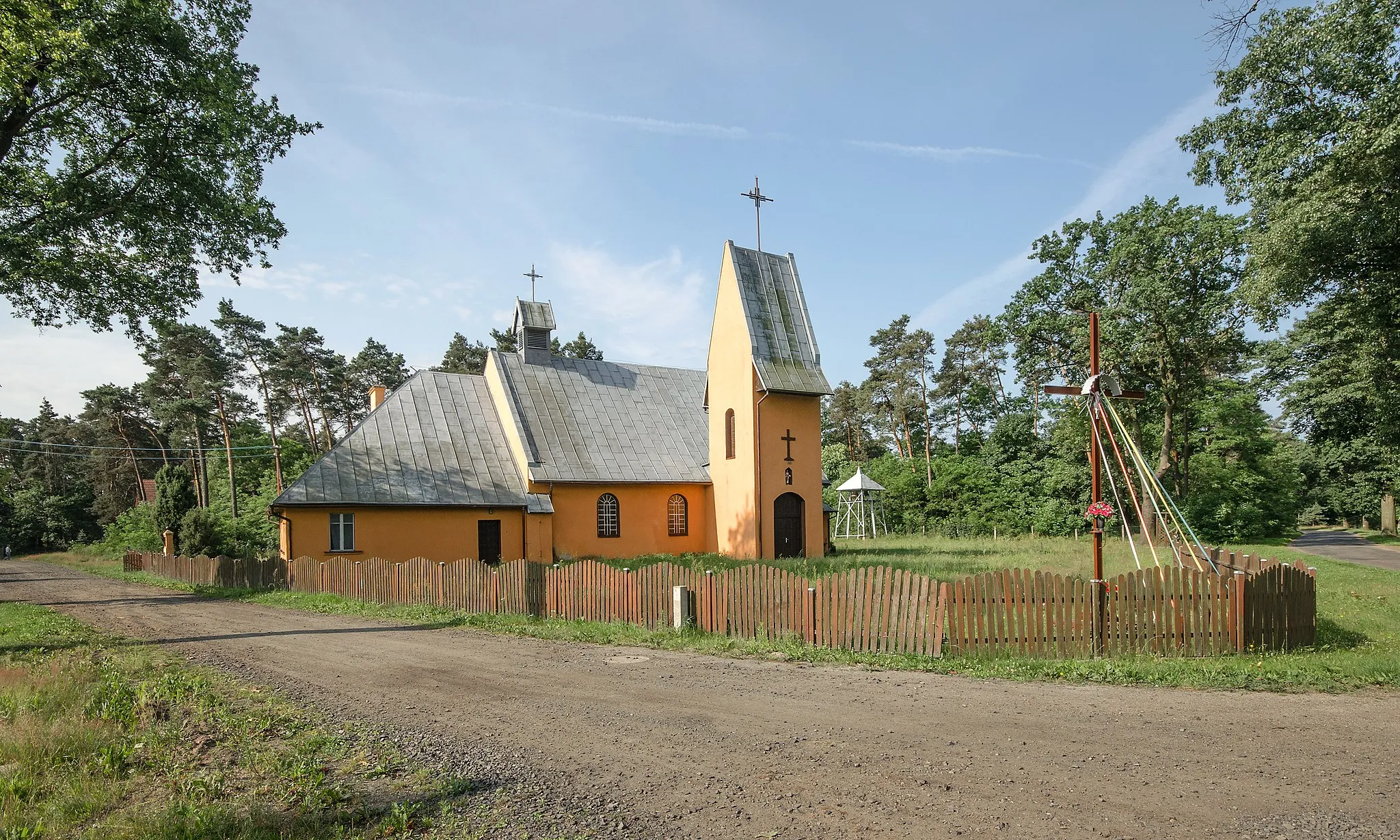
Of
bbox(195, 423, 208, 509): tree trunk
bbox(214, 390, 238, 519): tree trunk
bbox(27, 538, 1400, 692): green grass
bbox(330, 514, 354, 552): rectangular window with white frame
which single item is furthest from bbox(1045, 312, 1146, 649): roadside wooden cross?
bbox(195, 423, 208, 509): tree trunk

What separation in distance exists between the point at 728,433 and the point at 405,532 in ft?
34.2

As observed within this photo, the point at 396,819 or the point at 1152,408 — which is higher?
the point at 1152,408

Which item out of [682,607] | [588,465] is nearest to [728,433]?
[588,465]

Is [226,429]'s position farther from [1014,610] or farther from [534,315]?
[1014,610]

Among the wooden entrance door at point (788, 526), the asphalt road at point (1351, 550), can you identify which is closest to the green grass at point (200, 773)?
the wooden entrance door at point (788, 526)

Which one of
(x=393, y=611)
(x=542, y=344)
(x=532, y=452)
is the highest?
(x=542, y=344)

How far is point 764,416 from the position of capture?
2336 cm

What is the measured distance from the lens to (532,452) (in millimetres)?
24641

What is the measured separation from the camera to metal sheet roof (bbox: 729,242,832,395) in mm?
23578

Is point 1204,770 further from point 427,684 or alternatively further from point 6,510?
point 6,510

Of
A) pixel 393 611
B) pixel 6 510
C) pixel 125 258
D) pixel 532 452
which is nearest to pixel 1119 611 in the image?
pixel 393 611

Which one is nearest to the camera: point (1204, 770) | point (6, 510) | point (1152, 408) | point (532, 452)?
point (1204, 770)

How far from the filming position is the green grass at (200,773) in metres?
4.97

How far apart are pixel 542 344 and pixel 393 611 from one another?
15855mm
